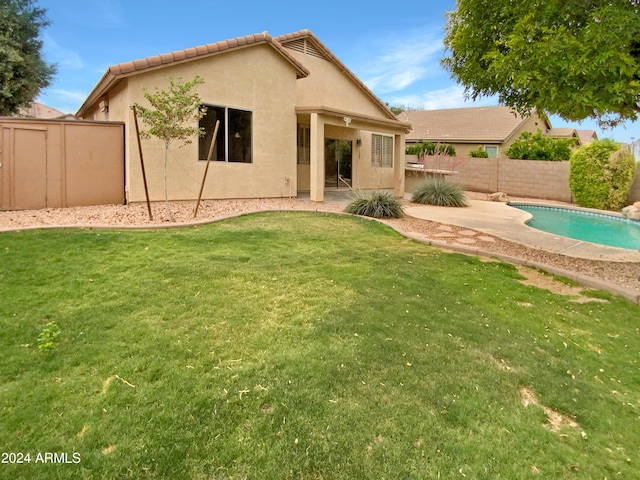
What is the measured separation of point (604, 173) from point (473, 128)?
1357 cm

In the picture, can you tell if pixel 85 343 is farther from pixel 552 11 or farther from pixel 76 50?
pixel 76 50

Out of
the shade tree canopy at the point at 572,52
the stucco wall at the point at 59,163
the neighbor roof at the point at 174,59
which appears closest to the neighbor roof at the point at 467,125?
the neighbor roof at the point at 174,59

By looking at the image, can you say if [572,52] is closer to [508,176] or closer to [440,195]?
[440,195]

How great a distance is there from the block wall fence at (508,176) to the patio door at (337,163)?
10.3 feet

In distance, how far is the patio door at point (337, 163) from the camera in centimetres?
1788

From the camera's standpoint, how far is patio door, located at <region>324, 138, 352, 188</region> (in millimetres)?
17878

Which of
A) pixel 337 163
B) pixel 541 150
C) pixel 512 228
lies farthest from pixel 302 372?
pixel 541 150

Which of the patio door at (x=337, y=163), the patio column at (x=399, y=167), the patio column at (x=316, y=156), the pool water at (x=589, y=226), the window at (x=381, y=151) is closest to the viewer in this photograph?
the pool water at (x=589, y=226)

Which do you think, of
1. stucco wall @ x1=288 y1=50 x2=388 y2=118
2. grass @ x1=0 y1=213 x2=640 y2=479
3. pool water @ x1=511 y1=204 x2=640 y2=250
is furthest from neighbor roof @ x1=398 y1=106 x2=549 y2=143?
grass @ x1=0 y1=213 x2=640 y2=479

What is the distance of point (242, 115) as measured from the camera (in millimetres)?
12023

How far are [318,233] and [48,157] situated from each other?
272 inches

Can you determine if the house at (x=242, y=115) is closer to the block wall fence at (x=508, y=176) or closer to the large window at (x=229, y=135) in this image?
the large window at (x=229, y=135)

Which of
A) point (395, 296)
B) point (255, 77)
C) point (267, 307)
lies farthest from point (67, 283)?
point (255, 77)

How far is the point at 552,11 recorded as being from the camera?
5.21m
